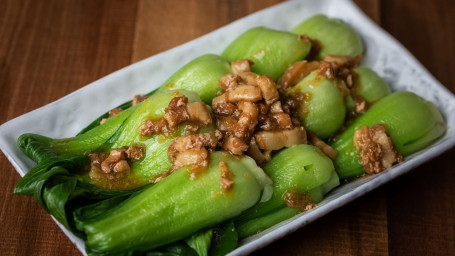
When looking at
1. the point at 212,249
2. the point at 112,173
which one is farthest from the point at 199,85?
the point at 212,249

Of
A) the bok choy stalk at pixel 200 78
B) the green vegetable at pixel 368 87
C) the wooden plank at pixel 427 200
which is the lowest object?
the wooden plank at pixel 427 200

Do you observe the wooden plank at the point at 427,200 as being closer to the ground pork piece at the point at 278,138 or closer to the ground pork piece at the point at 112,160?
the ground pork piece at the point at 278,138

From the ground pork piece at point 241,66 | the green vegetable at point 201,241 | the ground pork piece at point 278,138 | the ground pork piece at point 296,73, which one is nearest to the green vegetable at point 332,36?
the ground pork piece at point 296,73

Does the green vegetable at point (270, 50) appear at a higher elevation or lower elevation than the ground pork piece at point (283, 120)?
higher

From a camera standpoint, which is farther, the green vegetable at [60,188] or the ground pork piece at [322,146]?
the ground pork piece at [322,146]

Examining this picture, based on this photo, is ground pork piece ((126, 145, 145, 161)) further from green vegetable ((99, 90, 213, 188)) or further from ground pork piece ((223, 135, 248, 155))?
ground pork piece ((223, 135, 248, 155))

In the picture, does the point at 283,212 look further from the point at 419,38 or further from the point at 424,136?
the point at 419,38

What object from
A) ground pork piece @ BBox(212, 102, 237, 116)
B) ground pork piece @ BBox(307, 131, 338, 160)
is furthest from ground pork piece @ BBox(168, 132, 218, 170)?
ground pork piece @ BBox(307, 131, 338, 160)
